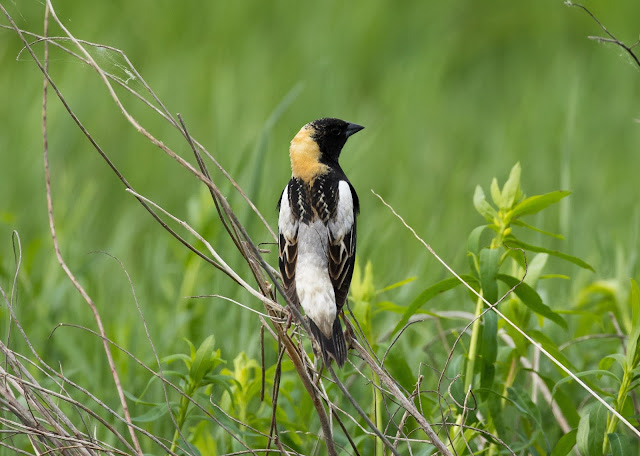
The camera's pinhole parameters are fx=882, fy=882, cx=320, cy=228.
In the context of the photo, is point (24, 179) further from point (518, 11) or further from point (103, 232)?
point (518, 11)

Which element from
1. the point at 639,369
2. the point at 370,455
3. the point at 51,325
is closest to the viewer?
the point at 639,369

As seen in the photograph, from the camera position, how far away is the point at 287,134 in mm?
5703

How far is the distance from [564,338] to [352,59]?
4378 mm

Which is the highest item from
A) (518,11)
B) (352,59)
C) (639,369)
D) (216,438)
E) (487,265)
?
(518,11)

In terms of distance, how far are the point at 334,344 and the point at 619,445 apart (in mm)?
804

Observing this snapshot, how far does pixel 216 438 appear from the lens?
A: 2.84 m

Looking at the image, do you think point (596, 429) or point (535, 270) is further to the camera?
point (535, 270)

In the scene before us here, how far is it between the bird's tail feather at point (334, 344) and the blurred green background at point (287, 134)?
0.87 m

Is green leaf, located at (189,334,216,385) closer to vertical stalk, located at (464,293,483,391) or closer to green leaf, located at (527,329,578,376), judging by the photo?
vertical stalk, located at (464,293,483,391)

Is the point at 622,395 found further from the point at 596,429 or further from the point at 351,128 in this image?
the point at 351,128

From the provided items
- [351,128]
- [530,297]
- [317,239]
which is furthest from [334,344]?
[351,128]

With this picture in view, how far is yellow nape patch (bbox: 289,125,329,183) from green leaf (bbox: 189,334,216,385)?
2.26 feet

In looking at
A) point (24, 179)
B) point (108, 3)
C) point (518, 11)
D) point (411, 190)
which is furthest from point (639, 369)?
point (518, 11)

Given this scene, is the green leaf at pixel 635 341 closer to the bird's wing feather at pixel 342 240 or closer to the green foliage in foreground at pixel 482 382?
the green foliage in foreground at pixel 482 382
